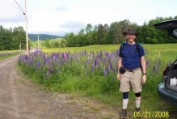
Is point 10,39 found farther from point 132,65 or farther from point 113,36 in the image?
point 132,65

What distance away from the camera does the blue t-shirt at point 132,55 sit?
276 inches

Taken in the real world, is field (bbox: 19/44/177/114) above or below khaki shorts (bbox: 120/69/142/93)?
below

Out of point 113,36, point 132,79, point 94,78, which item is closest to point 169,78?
point 132,79

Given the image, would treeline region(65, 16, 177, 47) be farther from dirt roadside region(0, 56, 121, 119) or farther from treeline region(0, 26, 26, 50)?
dirt roadside region(0, 56, 121, 119)

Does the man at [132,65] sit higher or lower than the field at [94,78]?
higher

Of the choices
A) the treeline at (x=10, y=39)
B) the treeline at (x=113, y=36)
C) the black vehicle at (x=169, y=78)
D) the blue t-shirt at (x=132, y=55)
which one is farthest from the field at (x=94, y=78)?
the treeline at (x=10, y=39)

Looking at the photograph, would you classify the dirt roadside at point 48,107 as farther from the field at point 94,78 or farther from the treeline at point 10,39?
the treeline at point 10,39

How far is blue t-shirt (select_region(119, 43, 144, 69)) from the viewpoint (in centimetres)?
701

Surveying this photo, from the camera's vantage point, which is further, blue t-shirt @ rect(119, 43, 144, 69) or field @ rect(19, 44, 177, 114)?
field @ rect(19, 44, 177, 114)

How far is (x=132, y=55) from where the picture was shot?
702cm
